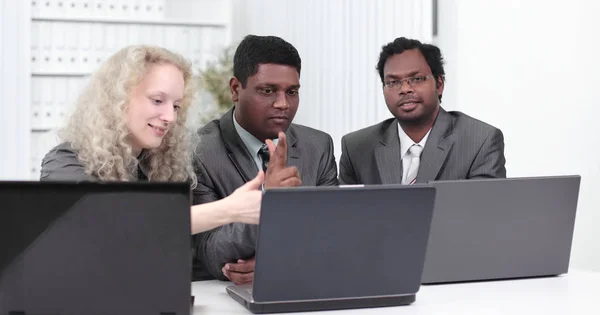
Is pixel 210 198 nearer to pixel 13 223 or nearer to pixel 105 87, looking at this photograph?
pixel 105 87

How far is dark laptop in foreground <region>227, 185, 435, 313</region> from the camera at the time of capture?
66.7 inches

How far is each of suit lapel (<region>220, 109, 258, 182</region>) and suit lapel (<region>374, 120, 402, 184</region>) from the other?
56 cm

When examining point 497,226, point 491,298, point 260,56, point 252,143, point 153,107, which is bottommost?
point 491,298

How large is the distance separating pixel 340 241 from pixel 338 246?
0.04 feet

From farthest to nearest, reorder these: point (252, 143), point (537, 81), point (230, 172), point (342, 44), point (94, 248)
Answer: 1. point (342, 44)
2. point (537, 81)
3. point (252, 143)
4. point (230, 172)
5. point (94, 248)

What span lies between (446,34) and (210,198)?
2133 mm

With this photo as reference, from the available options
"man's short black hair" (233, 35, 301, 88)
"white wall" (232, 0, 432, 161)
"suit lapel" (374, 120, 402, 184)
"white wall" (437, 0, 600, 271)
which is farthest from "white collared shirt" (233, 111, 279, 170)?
"white wall" (232, 0, 432, 161)

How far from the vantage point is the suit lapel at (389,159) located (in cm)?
288

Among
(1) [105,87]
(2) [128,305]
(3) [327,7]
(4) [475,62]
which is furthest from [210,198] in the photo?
(3) [327,7]

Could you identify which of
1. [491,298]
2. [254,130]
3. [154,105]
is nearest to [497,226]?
[491,298]

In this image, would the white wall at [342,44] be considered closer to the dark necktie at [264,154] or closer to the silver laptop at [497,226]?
A: the dark necktie at [264,154]

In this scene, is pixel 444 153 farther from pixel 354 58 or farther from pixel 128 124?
pixel 354 58

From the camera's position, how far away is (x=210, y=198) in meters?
2.44

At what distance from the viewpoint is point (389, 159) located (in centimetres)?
291
